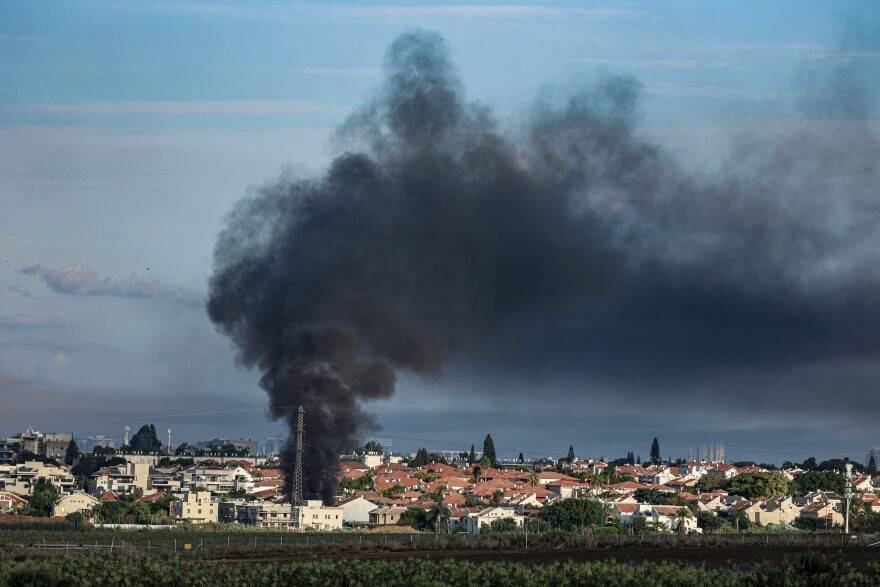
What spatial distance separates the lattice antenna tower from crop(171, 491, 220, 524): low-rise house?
12.5 meters

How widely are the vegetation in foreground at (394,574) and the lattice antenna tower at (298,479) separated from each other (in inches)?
2300

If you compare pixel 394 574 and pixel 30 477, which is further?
pixel 30 477

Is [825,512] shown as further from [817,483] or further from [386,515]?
[386,515]

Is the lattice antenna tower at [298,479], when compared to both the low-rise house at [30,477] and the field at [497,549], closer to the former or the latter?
the field at [497,549]

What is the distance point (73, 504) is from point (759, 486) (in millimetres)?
82788

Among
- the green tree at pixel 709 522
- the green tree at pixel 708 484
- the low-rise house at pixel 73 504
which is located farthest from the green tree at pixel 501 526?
the green tree at pixel 708 484

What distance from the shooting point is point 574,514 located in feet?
393

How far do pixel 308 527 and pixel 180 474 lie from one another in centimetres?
8155

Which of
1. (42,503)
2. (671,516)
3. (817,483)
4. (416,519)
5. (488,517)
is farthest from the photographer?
(817,483)

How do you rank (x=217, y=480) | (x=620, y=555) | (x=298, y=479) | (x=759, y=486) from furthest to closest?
(x=217, y=480)
(x=759, y=486)
(x=298, y=479)
(x=620, y=555)

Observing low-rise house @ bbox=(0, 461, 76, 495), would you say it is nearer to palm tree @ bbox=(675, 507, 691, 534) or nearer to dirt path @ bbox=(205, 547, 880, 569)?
palm tree @ bbox=(675, 507, 691, 534)

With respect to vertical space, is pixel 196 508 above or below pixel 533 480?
below

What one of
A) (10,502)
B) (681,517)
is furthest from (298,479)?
(10,502)

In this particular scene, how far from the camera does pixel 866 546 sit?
3167 inches
